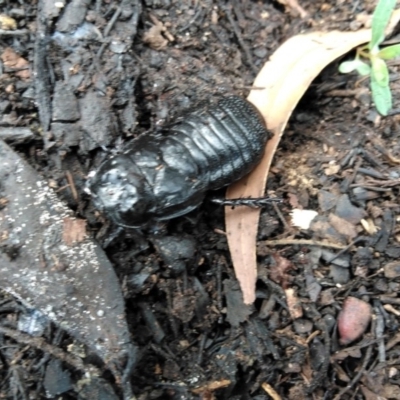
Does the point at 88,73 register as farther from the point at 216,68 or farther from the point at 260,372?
the point at 260,372

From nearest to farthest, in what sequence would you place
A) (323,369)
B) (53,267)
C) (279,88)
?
(53,267) → (323,369) → (279,88)

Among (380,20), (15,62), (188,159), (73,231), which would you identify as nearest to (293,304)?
(188,159)

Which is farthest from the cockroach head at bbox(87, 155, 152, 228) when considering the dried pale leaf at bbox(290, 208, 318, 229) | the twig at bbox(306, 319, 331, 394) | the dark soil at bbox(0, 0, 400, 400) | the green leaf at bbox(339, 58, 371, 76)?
the green leaf at bbox(339, 58, 371, 76)

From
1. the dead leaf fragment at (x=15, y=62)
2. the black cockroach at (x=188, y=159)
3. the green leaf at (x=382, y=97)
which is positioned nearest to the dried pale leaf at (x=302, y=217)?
the black cockroach at (x=188, y=159)

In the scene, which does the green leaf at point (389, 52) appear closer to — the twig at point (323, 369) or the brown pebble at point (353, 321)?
the brown pebble at point (353, 321)

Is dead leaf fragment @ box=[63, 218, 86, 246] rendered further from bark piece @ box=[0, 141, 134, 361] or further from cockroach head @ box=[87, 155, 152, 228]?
cockroach head @ box=[87, 155, 152, 228]

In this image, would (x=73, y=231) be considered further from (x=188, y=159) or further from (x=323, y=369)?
(x=323, y=369)
